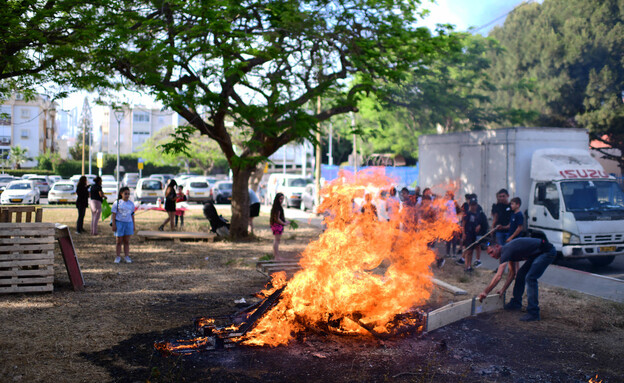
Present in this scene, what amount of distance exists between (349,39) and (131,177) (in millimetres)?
45044

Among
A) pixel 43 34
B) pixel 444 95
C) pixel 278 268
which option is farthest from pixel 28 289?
pixel 444 95

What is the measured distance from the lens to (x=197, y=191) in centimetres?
3625

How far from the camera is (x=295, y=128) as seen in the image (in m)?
13.8

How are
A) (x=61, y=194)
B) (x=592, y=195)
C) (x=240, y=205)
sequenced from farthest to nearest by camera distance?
1. (x=61, y=194)
2. (x=240, y=205)
3. (x=592, y=195)

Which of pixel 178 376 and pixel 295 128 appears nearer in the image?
pixel 178 376

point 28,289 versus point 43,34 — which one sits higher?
point 43,34

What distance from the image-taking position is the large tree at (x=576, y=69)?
88.4 ft

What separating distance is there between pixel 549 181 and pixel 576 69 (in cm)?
1942

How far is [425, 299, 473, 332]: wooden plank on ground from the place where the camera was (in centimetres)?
702

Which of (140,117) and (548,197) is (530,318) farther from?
(140,117)

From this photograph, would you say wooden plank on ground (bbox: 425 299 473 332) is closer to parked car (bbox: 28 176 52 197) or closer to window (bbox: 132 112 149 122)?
parked car (bbox: 28 176 52 197)

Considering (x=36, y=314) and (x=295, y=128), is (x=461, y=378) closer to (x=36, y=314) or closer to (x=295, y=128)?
(x=36, y=314)

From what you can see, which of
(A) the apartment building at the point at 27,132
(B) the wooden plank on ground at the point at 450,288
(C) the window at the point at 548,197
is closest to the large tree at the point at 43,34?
(B) the wooden plank on ground at the point at 450,288

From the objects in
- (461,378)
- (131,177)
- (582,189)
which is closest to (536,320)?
(461,378)
